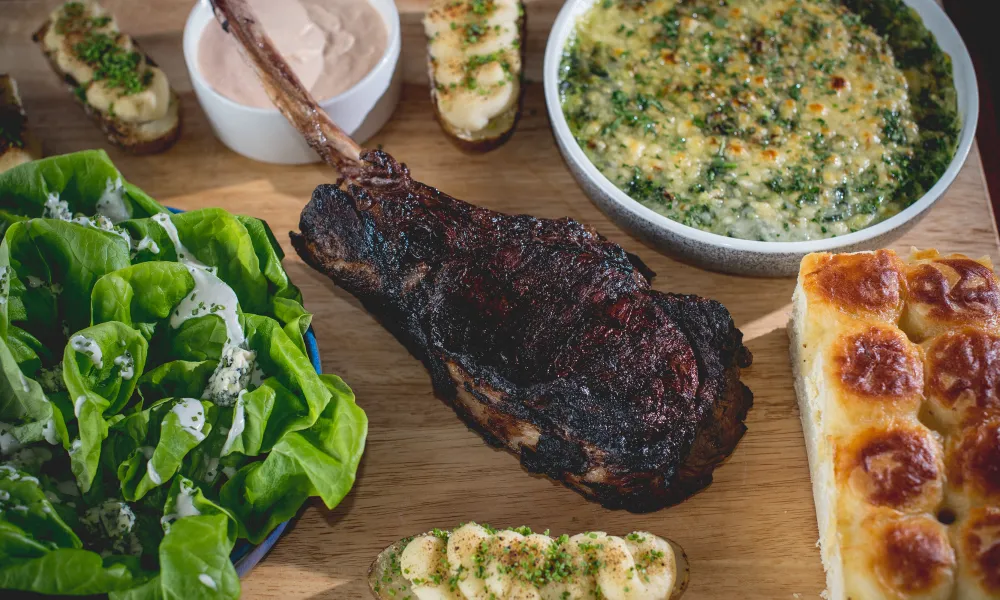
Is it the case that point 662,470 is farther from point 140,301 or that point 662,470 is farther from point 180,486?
point 140,301

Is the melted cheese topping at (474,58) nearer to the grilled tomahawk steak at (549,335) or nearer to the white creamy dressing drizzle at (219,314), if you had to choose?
the grilled tomahawk steak at (549,335)

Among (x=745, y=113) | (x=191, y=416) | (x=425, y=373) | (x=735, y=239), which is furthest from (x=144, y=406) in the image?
(x=745, y=113)

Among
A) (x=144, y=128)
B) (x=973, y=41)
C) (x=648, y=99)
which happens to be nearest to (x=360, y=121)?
(x=144, y=128)

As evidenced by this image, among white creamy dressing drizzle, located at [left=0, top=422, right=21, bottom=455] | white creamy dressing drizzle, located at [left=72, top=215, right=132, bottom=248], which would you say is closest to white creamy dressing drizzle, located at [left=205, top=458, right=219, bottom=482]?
white creamy dressing drizzle, located at [left=0, top=422, right=21, bottom=455]

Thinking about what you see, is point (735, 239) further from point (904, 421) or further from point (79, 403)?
point (79, 403)

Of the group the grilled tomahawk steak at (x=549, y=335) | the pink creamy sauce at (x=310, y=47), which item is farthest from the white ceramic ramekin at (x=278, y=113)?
the grilled tomahawk steak at (x=549, y=335)
